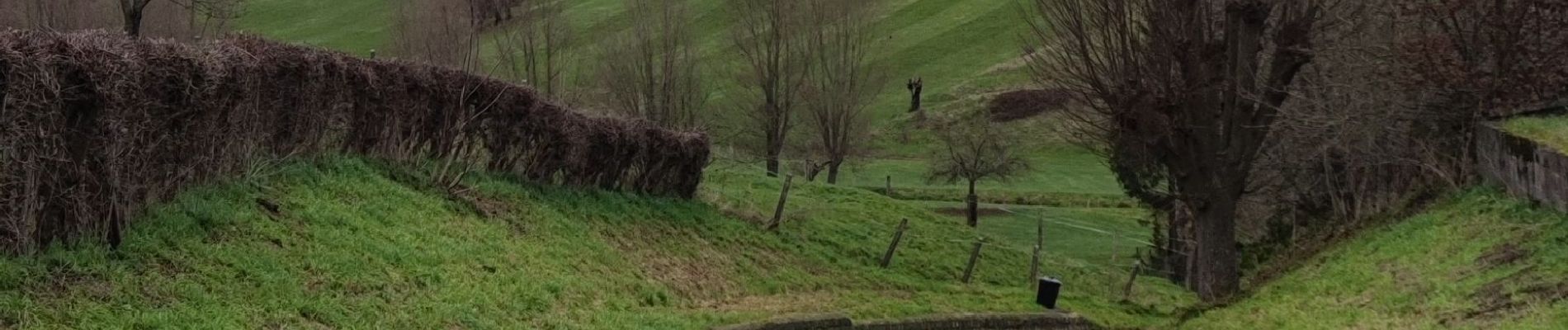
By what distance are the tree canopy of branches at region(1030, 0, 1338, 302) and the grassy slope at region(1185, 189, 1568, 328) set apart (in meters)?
2.16

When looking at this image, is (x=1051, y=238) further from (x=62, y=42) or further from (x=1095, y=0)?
(x=62, y=42)

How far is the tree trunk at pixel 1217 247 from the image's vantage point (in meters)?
20.4

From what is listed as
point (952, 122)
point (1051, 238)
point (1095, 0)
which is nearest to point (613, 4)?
point (952, 122)

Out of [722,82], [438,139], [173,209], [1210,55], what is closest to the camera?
[173,209]

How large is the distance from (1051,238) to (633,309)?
3371cm

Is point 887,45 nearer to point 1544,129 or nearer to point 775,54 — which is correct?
point 775,54

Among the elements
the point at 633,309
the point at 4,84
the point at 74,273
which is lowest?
the point at 633,309

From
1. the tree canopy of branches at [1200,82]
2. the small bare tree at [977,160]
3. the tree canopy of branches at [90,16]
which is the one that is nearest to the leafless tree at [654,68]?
the small bare tree at [977,160]

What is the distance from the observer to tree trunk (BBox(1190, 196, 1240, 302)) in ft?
67.0

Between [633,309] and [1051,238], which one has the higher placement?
[633,309]

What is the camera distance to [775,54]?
2078 inches

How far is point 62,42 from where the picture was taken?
28.4ft

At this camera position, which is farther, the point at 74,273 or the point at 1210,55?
the point at 1210,55

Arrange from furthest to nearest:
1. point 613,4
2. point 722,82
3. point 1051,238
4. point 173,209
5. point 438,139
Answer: point 613,4
point 722,82
point 1051,238
point 438,139
point 173,209
